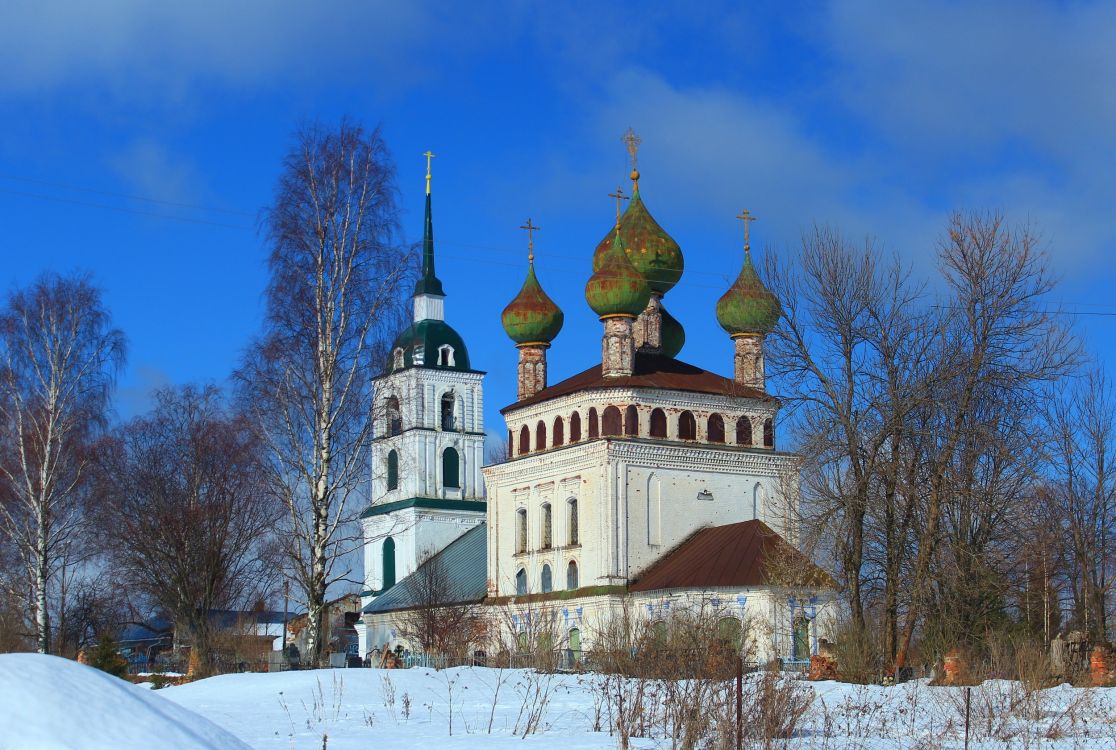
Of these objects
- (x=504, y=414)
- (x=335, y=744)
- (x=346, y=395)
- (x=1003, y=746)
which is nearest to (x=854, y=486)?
(x=346, y=395)

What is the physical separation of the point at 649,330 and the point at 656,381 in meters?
3.39

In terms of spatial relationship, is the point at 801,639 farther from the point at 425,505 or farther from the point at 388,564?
the point at 388,564

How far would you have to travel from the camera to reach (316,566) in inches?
1040

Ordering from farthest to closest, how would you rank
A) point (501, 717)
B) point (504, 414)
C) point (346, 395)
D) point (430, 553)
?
point (430, 553) → point (504, 414) → point (346, 395) → point (501, 717)

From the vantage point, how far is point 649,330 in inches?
1724

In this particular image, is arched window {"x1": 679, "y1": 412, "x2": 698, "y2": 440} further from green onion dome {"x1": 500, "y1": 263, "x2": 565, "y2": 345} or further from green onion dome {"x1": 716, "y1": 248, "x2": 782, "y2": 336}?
green onion dome {"x1": 500, "y1": 263, "x2": 565, "y2": 345}

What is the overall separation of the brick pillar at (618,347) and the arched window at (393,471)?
16156 millimetres

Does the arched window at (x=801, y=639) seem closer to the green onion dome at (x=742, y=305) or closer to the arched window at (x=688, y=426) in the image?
the arched window at (x=688, y=426)

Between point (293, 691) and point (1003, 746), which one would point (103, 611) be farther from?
point (1003, 746)

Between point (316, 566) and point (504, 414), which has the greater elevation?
point (504, 414)

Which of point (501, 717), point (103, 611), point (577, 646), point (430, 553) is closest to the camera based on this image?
point (501, 717)

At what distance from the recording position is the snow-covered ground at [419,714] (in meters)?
7.23

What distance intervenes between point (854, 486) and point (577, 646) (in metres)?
14.4

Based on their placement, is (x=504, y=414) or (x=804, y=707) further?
(x=504, y=414)
